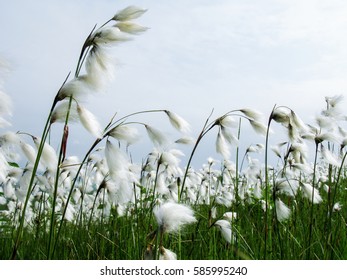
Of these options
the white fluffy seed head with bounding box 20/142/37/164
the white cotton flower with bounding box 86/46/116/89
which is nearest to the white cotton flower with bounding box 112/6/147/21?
the white cotton flower with bounding box 86/46/116/89

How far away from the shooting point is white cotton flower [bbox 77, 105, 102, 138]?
1783 millimetres

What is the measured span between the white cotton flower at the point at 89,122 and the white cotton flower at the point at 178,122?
1.57 ft

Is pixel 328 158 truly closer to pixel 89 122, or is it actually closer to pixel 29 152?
pixel 89 122

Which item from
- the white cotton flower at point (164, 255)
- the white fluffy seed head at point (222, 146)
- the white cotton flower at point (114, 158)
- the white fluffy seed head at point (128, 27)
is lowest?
the white cotton flower at point (164, 255)

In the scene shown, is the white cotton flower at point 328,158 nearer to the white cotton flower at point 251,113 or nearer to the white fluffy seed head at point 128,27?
the white cotton flower at point 251,113

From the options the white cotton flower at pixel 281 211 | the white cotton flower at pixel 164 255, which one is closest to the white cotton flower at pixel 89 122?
the white cotton flower at pixel 164 255

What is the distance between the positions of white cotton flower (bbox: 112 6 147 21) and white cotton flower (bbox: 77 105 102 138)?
0.45 m

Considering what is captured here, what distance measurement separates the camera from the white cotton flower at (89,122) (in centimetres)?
178

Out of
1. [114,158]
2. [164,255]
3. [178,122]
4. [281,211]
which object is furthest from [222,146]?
[164,255]

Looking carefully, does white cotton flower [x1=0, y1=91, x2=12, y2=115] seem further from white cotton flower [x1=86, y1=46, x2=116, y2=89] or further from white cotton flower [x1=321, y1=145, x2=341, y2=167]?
white cotton flower [x1=321, y1=145, x2=341, y2=167]

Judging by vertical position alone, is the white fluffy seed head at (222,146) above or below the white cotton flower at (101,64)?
below

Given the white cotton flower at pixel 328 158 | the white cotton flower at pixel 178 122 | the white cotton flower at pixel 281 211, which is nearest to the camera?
the white cotton flower at pixel 178 122

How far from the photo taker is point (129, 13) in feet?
6.43
